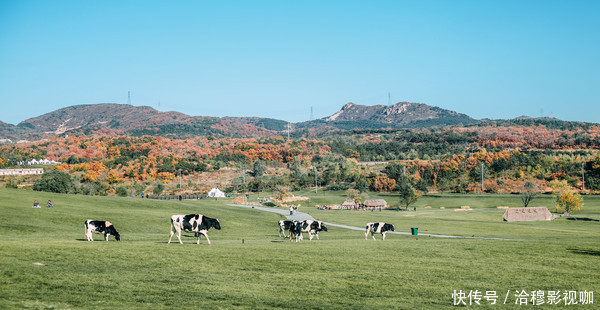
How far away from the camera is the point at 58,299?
14.4m

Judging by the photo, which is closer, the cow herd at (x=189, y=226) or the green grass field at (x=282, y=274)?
the green grass field at (x=282, y=274)

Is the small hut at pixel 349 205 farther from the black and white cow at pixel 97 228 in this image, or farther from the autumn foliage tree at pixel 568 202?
the black and white cow at pixel 97 228

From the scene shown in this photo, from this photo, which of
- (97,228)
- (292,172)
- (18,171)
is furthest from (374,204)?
(18,171)

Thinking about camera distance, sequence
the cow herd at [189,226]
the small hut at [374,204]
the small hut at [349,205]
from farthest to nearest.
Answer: the small hut at [374,204], the small hut at [349,205], the cow herd at [189,226]

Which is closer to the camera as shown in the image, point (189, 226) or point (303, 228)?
point (189, 226)

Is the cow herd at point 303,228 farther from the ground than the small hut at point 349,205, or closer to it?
farther from the ground

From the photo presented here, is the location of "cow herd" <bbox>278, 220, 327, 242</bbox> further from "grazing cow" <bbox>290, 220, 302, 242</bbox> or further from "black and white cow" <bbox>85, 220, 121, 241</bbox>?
"black and white cow" <bbox>85, 220, 121, 241</bbox>

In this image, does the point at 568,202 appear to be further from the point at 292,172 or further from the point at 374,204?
the point at 292,172

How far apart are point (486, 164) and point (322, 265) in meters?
146

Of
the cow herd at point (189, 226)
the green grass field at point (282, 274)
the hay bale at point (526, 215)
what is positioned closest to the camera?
the green grass field at point (282, 274)

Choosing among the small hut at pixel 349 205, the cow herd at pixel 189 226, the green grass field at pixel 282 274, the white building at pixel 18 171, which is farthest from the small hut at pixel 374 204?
the white building at pixel 18 171

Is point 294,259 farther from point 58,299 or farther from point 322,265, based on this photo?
point 58,299

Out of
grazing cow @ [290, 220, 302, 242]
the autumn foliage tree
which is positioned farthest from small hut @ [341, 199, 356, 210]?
grazing cow @ [290, 220, 302, 242]

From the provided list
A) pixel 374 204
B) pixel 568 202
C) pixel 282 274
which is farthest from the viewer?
pixel 374 204
